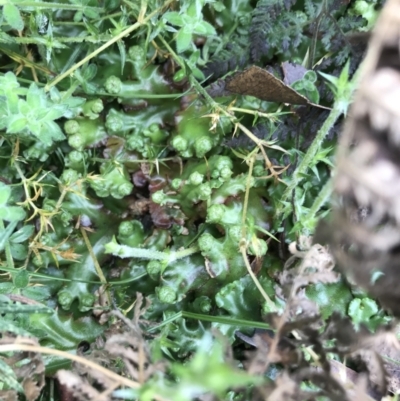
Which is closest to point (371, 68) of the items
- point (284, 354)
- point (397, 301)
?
point (397, 301)

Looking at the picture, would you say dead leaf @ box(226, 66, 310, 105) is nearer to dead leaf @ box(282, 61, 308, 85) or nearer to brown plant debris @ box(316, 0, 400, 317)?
dead leaf @ box(282, 61, 308, 85)

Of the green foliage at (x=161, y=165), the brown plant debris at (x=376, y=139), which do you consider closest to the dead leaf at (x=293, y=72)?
the green foliage at (x=161, y=165)

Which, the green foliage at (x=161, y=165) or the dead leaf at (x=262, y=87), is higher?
the dead leaf at (x=262, y=87)

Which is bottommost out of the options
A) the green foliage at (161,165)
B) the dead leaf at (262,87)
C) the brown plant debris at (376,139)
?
the green foliage at (161,165)

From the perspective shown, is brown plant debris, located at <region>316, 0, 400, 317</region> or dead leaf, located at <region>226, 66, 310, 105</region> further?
dead leaf, located at <region>226, 66, 310, 105</region>

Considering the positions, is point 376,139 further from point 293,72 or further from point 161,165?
point 161,165

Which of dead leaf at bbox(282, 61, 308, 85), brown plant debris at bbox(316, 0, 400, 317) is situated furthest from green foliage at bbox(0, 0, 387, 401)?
brown plant debris at bbox(316, 0, 400, 317)

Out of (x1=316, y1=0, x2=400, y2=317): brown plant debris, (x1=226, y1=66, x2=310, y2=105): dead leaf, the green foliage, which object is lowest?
the green foliage

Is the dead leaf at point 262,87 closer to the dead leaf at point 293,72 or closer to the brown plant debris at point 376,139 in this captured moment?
the dead leaf at point 293,72

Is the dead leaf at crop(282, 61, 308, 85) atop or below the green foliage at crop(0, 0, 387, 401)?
atop

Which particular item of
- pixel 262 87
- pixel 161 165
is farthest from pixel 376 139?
pixel 161 165

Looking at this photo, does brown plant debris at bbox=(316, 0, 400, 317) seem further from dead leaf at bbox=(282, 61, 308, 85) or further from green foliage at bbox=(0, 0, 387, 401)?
dead leaf at bbox=(282, 61, 308, 85)

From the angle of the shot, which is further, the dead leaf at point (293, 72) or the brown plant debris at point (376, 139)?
the dead leaf at point (293, 72)
